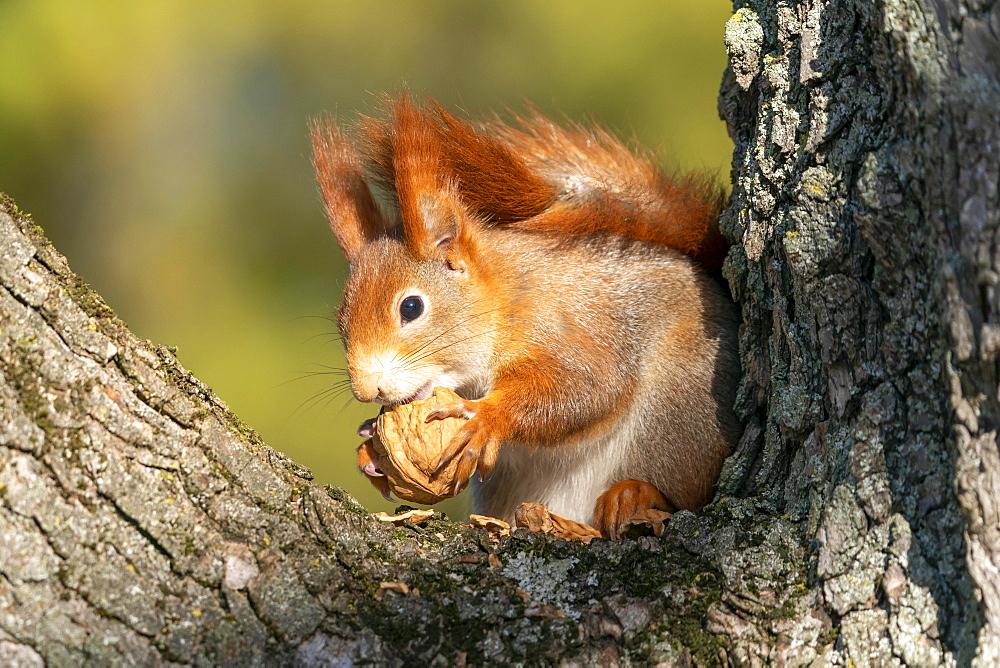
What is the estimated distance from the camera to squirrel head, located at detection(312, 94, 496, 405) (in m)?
1.74

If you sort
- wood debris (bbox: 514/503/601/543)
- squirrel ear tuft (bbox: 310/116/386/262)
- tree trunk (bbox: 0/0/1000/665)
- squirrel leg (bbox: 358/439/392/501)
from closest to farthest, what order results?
1. tree trunk (bbox: 0/0/1000/665)
2. wood debris (bbox: 514/503/601/543)
3. squirrel leg (bbox: 358/439/392/501)
4. squirrel ear tuft (bbox: 310/116/386/262)

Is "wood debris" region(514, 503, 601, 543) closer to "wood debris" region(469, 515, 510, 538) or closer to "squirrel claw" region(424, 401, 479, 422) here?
"wood debris" region(469, 515, 510, 538)

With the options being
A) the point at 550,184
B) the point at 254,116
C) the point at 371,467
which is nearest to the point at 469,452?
the point at 371,467

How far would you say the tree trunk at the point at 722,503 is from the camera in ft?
2.95

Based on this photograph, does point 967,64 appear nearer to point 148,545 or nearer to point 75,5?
point 148,545

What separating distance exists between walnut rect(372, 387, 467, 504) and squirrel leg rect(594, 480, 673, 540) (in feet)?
0.85

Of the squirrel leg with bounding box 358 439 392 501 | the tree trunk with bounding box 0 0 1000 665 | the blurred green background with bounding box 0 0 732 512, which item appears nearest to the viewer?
the tree trunk with bounding box 0 0 1000 665

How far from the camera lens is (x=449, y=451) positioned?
1.54 metres

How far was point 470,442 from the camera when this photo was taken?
5.16 ft

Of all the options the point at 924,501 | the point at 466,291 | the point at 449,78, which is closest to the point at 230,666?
the point at 924,501

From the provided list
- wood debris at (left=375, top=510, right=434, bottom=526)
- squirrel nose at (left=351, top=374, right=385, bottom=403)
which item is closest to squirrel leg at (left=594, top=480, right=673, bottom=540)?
wood debris at (left=375, top=510, right=434, bottom=526)

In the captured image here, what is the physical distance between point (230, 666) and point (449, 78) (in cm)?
267

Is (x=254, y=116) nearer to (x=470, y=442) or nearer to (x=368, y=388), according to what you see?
(x=368, y=388)

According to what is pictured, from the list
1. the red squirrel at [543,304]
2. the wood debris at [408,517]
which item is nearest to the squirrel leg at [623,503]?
the red squirrel at [543,304]
